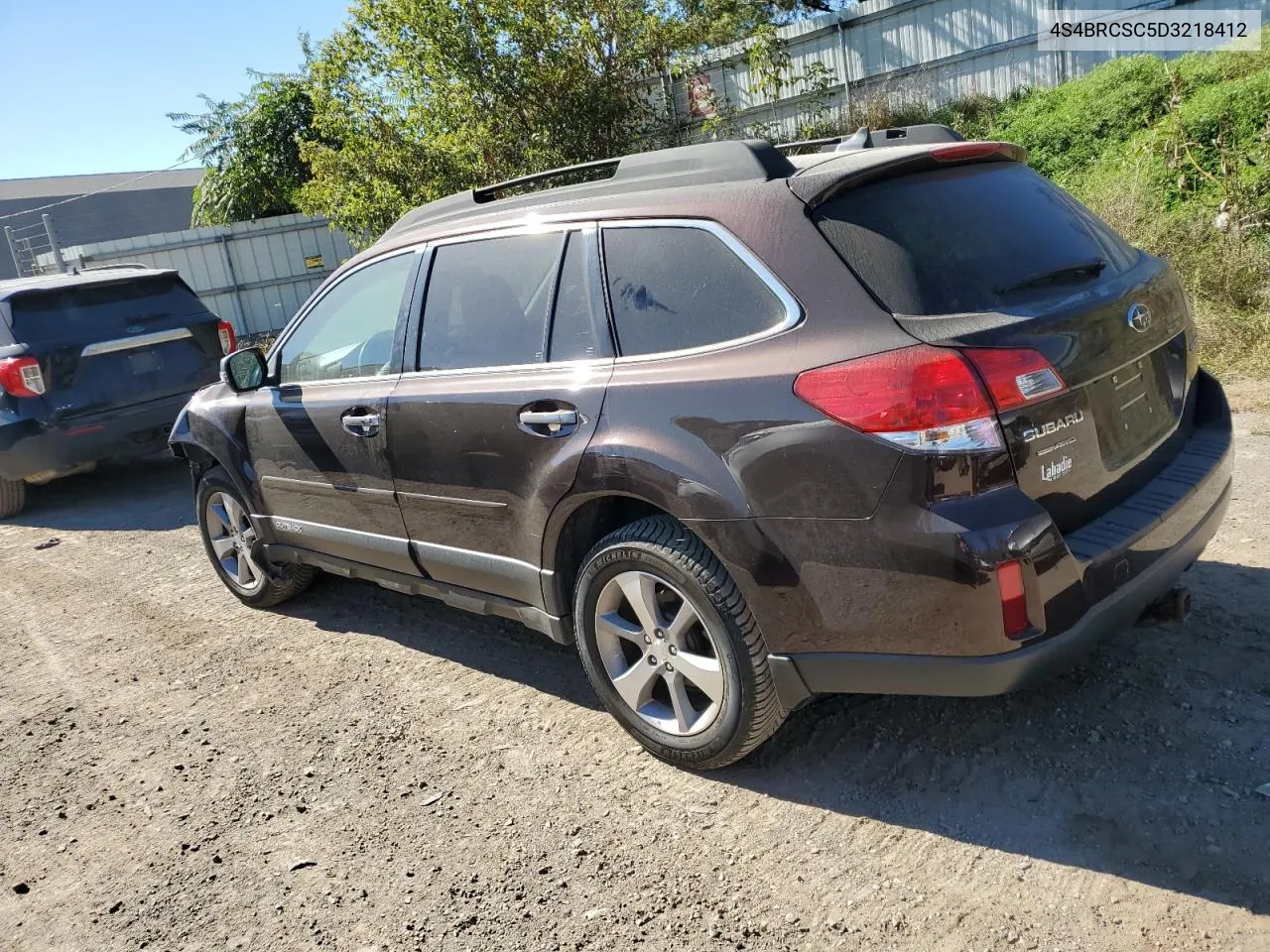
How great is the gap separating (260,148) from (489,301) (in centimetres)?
1887

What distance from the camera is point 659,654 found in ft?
10.5

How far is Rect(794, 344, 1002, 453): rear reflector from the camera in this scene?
2508mm

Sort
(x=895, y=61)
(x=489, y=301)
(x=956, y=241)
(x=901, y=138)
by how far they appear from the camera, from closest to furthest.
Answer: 1. (x=956, y=241)
2. (x=901, y=138)
3. (x=489, y=301)
4. (x=895, y=61)

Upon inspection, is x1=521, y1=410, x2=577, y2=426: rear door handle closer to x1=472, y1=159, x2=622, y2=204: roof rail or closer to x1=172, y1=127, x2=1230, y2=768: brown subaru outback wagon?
x1=172, y1=127, x2=1230, y2=768: brown subaru outback wagon

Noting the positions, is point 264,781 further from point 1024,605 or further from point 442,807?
point 1024,605

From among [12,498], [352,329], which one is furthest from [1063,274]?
[12,498]

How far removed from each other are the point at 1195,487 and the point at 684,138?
10.9 metres

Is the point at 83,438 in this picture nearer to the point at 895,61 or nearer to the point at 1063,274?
the point at 1063,274

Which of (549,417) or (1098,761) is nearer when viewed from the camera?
(1098,761)

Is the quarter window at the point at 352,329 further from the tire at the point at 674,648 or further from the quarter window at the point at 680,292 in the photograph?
the tire at the point at 674,648

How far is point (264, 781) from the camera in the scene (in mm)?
3611

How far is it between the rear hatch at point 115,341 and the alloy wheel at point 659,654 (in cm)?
606

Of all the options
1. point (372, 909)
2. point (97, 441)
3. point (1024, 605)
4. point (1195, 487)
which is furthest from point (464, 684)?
point (97, 441)

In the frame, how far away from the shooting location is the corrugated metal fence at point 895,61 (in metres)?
13.1
